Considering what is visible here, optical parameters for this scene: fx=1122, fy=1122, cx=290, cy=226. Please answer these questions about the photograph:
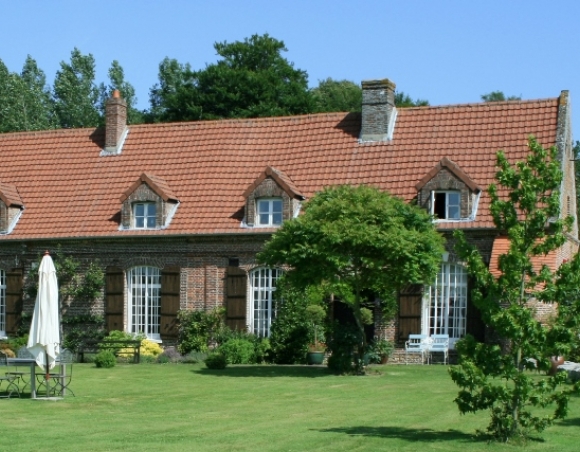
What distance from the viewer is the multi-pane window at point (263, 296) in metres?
33.5

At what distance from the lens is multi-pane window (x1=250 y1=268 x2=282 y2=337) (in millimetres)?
33531

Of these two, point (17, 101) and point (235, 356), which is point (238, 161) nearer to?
point (235, 356)

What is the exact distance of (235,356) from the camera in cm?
3152

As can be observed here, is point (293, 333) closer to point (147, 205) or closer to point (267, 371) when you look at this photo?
point (267, 371)

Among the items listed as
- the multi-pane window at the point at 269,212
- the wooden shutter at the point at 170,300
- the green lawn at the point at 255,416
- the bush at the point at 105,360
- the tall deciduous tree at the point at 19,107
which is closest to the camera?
the green lawn at the point at 255,416

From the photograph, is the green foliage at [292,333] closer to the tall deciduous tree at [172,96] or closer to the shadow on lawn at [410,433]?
the shadow on lawn at [410,433]

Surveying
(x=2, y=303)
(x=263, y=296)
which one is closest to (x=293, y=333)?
(x=263, y=296)

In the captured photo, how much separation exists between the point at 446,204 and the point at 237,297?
6.81 metres

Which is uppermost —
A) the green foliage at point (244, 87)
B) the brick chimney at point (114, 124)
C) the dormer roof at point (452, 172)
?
the green foliage at point (244, 87)

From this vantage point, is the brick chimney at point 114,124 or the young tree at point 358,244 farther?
Answer: the brick chimney at point 114,124

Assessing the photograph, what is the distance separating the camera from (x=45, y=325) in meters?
21.4

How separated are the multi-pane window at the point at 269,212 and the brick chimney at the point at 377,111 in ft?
11.7

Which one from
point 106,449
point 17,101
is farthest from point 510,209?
point 17,101

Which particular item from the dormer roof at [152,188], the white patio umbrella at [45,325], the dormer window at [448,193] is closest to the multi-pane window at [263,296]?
the dormer roof at [152,188]
